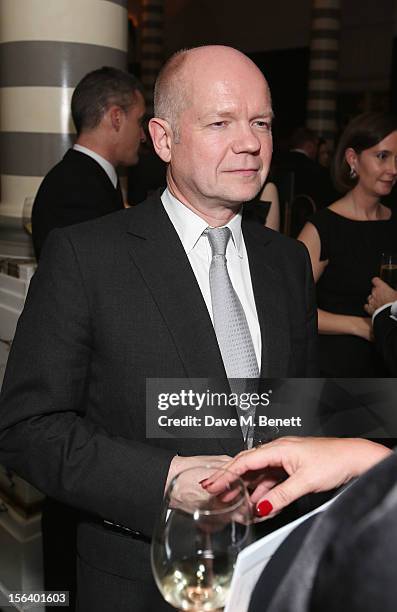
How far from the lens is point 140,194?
421 centimetres

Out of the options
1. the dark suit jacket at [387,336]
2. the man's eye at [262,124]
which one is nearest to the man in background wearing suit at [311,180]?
the dark suit jacket at [387,336]

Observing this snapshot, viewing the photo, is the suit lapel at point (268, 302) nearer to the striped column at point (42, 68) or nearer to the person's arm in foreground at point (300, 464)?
the person's arm in foreground at point (300, 464)

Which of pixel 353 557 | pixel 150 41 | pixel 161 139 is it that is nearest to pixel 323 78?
pixel 150 41

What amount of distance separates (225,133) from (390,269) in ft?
4.04

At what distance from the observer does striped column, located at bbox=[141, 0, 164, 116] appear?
15453 mm

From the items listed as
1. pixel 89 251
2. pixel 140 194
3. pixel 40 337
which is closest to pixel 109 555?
pixel 40 337

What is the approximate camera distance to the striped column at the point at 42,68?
3.20 metres

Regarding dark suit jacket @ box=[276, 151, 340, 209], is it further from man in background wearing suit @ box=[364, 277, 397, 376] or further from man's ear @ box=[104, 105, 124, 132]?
Answer: man in background wearing suit @ box=[364, 277, 397, 376]

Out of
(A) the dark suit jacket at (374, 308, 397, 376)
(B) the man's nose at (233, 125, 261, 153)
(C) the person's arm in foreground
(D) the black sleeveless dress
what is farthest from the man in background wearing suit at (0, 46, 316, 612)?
(D) the black sleeveless dress

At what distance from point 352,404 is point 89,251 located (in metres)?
1.19

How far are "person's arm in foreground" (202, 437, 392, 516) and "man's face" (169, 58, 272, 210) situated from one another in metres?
0.67

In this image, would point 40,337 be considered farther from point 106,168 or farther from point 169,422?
point 106,168

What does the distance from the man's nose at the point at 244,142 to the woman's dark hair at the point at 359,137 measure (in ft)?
5.24

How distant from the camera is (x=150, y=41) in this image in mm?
15633
